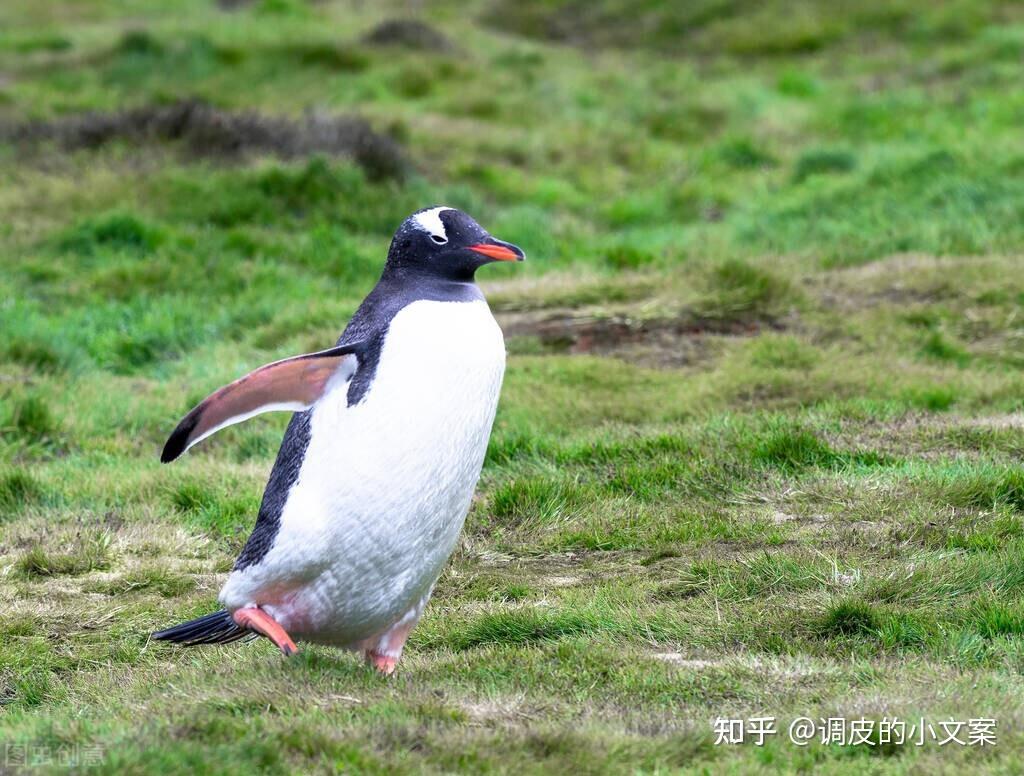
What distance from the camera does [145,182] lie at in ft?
41.8

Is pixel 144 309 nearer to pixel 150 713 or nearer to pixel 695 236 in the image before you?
pixel 695 236

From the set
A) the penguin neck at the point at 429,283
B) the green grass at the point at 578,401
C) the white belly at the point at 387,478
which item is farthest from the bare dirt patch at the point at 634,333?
the white belly at the point at 387,478

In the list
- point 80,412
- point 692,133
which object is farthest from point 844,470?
point 692,133

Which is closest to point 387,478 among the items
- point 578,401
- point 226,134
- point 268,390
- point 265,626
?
point 268,390

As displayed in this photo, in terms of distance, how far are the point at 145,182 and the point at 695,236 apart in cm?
475

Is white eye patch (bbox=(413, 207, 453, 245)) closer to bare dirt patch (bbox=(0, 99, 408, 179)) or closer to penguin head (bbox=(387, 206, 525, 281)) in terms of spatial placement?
penguin head (bbox=(387, 206, 525, 281))

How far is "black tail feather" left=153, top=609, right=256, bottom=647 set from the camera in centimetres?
486

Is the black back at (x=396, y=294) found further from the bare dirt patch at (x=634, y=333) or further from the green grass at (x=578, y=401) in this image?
the bare dirt patch at (x=634, y=333)

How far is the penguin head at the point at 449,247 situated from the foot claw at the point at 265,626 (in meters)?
1.23

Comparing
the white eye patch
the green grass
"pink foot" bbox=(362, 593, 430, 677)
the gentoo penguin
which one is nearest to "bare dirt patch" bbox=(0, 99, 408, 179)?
the green grass

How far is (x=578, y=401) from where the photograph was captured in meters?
8.24

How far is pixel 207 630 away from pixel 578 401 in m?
3.68

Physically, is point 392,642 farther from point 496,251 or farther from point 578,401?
point 578,401

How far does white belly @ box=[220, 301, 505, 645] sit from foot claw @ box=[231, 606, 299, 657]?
37 millimetres
